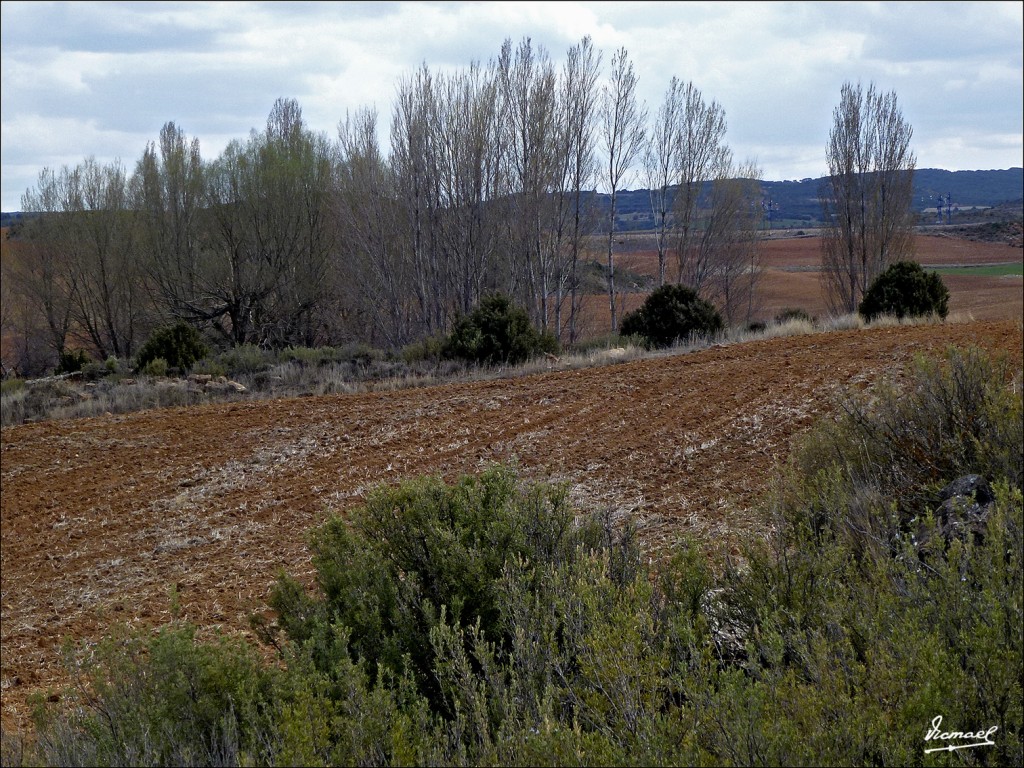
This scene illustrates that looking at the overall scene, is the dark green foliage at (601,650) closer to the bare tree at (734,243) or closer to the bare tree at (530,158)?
the bare tree at (530,158)

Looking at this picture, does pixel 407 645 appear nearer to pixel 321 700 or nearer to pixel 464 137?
pixel 321 700

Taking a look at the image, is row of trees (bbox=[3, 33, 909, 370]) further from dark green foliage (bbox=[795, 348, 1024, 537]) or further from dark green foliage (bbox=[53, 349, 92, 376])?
dark green foliage (bbox=[795, 348, 1024, 537])

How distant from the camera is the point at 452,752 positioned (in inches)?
126

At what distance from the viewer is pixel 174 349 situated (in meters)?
22.3

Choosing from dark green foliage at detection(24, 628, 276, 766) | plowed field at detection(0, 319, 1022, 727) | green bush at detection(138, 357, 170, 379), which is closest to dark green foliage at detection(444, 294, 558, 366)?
plowed field at detection(0, 319, 1022, 727)

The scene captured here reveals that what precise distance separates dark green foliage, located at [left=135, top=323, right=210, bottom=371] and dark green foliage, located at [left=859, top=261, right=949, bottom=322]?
15.9 m

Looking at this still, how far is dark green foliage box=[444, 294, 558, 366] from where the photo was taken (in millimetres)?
18875

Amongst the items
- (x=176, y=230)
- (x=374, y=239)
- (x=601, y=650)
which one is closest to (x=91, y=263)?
(x=176, y=230)

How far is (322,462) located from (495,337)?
773cm

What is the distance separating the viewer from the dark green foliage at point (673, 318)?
68.3 ft

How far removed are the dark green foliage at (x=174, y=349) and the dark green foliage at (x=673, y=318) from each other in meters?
A: 10.9

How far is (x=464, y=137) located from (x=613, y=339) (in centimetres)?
868

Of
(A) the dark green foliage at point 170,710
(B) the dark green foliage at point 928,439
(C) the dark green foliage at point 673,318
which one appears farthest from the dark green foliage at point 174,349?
(A) the dark green foliage at point 170,710

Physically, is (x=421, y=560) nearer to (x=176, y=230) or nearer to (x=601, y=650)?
(x=601, y=650)
